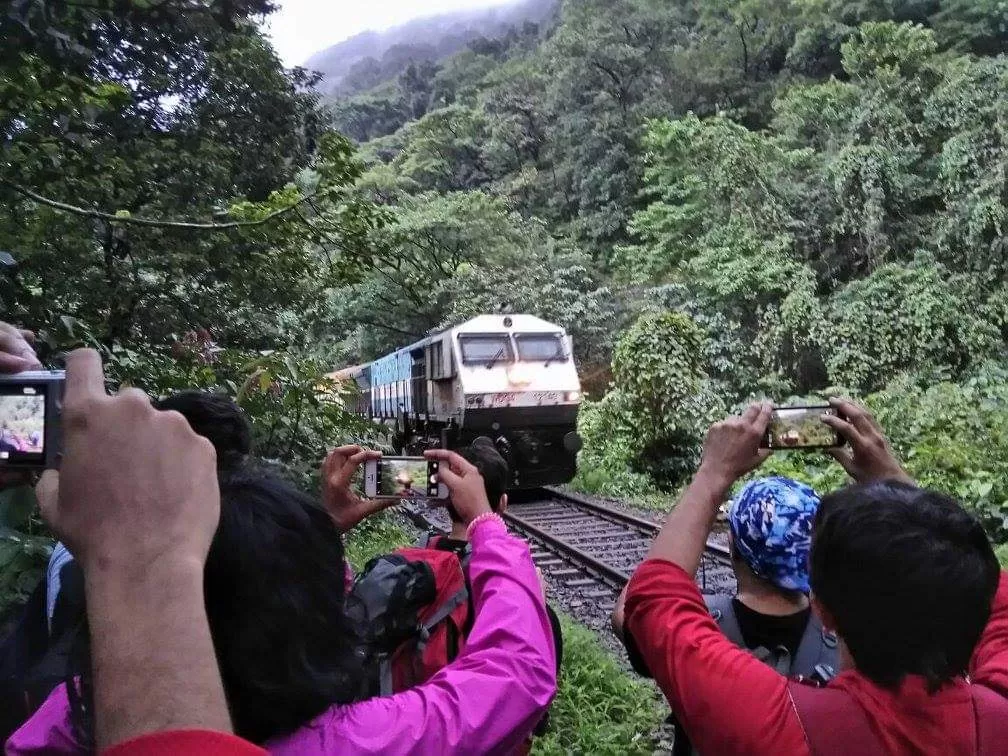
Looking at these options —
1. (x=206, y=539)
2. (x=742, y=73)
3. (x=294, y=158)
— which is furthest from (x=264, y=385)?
(x=742, y=73)

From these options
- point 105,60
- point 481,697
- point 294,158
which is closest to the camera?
point 481,697

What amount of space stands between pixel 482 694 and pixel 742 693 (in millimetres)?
425

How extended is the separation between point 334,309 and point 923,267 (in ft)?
47.7

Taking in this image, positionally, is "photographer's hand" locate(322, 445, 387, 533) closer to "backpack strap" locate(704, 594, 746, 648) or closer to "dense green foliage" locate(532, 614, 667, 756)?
"backpack strap" locate(704, 594, 746, 648)

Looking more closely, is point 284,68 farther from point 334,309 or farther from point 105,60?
point 334,309

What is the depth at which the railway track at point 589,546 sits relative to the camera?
6574 mm

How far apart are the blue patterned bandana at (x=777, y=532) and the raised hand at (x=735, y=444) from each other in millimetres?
243

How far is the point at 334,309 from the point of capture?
21.7m

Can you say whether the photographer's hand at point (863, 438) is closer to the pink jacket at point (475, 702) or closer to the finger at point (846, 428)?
the finger at point (846, 428)

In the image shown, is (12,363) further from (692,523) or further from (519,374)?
(519,374)

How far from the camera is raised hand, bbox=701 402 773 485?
157 centimetres

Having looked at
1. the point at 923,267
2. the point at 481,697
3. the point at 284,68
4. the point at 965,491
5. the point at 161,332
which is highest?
the point at 284,68

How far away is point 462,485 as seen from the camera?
6.12 ft

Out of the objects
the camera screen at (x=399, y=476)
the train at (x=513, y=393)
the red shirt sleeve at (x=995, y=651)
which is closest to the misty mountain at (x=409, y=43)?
the train at (x=513, y=393)
